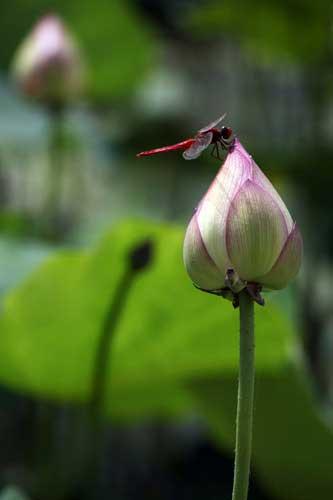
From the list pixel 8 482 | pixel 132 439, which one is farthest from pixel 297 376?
pixel 132 439

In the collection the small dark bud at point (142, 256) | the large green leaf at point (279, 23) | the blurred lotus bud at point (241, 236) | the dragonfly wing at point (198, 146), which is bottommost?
the blurred lotus bud at point (241, 236)

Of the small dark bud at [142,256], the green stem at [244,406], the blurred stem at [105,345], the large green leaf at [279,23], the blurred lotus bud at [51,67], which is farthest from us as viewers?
the large green leaf at [279,23]

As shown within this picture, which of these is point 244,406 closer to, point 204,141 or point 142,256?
point 204,141

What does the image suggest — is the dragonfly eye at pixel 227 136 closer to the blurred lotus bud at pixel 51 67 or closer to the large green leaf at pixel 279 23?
the blurred lotus bud at pixel 51 67

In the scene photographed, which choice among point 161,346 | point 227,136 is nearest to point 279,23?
point 161,346

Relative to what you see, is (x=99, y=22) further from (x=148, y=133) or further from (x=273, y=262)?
(x=273, y=262)

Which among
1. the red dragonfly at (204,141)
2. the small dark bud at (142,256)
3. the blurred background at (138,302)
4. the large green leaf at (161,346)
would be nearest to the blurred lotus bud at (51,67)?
the blurred background at (138,302)

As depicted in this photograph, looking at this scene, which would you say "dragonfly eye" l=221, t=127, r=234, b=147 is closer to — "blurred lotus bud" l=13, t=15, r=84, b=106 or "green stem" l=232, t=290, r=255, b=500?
"green stem" l=232, t=290, r=255, b=500
